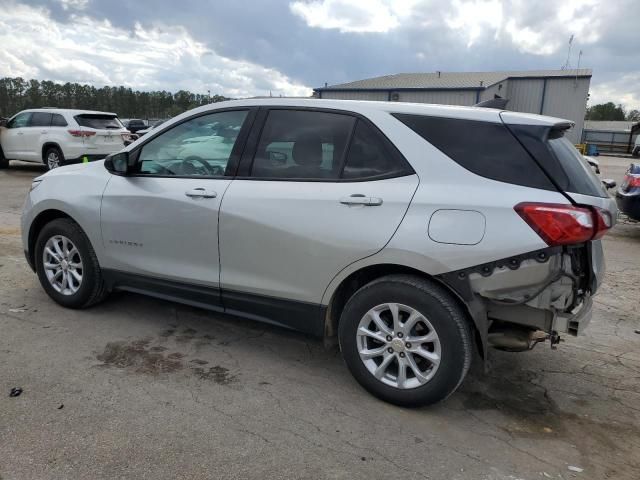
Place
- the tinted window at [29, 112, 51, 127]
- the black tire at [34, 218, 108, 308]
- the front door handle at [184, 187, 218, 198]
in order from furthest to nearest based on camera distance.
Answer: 1. the tinted window at [29, 112, 51, 127]
2. the black tire at [34, 218, 108, 308]
3. the front door handle at [184, 187, 218, 198]

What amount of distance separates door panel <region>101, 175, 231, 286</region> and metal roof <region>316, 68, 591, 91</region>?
29.0m

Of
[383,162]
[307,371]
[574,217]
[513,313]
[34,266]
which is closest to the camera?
[574,217]

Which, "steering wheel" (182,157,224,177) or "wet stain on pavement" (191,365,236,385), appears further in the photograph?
"steering wheel" (182,157,224,177)

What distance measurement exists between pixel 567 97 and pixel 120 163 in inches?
1372

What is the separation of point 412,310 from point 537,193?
2.97 ft

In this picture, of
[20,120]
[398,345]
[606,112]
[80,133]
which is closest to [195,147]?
[398,345]

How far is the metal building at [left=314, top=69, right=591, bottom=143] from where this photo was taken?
30859 mm

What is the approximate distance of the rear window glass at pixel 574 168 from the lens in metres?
2.67

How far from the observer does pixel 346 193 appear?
301cm

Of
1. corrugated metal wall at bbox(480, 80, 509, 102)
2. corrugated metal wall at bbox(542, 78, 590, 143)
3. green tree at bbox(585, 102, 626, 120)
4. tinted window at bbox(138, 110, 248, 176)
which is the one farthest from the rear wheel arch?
green tree at bbox(585, 102, 626, 120)

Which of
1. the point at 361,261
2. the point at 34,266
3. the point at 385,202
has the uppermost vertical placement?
the point at 385,202

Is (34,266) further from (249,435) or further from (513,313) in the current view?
(513,313)

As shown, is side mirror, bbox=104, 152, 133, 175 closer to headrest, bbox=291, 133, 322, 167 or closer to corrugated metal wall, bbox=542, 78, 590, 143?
headrest, bbox=291, 133, 322, 167

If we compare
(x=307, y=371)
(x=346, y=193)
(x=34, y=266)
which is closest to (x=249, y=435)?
(x=307, y=371)
